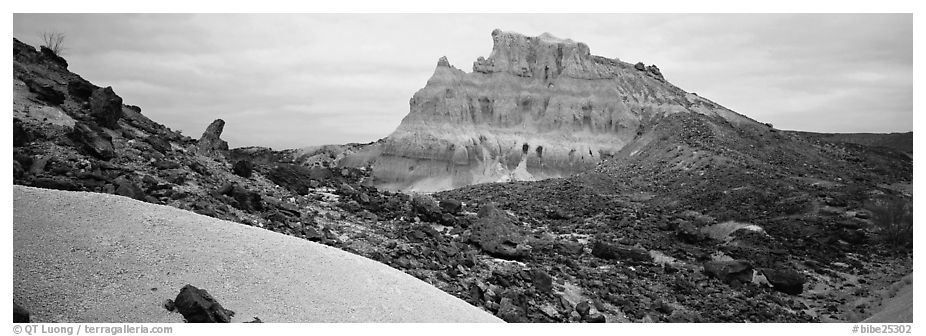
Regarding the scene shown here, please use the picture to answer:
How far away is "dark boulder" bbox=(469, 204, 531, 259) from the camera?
19656mm

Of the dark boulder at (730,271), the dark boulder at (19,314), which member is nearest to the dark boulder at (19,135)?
the dark boulder at (19,314)

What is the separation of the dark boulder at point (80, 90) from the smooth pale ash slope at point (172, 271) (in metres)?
10.1

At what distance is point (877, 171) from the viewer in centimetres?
4178

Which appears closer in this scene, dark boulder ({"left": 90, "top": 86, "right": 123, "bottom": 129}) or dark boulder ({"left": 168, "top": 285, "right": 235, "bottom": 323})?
dark boulder ({"left": 168, "top": 285, "right": 235, "bottom": 323})

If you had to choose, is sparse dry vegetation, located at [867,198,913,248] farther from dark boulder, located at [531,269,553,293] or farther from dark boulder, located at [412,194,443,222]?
dark boulder, located at [412,194,443,222]

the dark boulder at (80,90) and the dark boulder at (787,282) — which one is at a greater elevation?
the dark boulder at (80,90)

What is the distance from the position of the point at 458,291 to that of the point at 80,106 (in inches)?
507

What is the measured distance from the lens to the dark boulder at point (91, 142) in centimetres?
1619

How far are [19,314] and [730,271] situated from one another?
62.6 feet

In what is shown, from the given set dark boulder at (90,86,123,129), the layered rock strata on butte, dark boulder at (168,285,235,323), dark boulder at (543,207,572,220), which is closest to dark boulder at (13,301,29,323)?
dark boulder at (168,285,235,323)

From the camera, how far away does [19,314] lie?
796cm

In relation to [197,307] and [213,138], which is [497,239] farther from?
[197,307]

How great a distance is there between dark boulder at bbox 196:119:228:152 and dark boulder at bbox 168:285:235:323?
15784 mm

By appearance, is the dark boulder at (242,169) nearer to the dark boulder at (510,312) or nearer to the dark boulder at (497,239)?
the dark boulder at (497,239)
